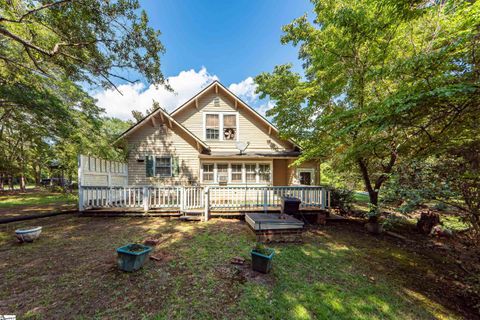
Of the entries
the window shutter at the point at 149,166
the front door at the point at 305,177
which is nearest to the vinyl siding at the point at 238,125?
the front door at the point at 305,177

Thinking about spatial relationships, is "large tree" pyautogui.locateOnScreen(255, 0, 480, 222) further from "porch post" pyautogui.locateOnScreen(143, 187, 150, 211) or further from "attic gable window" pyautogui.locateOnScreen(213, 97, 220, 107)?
"porch post" pyautogui.locateOnScreen(143, 187, 150, 211)

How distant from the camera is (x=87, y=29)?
5648 mm

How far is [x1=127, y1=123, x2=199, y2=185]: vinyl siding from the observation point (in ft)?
31.9

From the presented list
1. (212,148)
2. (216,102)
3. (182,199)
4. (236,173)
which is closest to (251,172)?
(236,173)

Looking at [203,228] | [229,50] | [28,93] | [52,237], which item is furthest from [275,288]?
[229,50]

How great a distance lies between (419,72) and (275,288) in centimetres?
576

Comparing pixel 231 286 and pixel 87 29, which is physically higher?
pixel 87 29

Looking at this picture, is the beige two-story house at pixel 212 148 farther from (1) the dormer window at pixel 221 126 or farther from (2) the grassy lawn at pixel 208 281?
(2) the grassy lawn at pixel 208 281

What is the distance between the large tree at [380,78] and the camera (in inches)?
149

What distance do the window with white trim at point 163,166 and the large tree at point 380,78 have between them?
259 inches

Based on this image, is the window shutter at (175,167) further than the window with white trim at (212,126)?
No

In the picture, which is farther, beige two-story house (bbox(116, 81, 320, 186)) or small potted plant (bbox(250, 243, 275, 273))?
beige two-story house (bbox(116, 81, 320, 186))

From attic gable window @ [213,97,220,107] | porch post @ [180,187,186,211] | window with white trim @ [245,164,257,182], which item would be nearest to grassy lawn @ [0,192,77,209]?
porch post @ [180,187,186,211]

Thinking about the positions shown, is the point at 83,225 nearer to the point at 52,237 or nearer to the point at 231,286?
the point at 52,237
